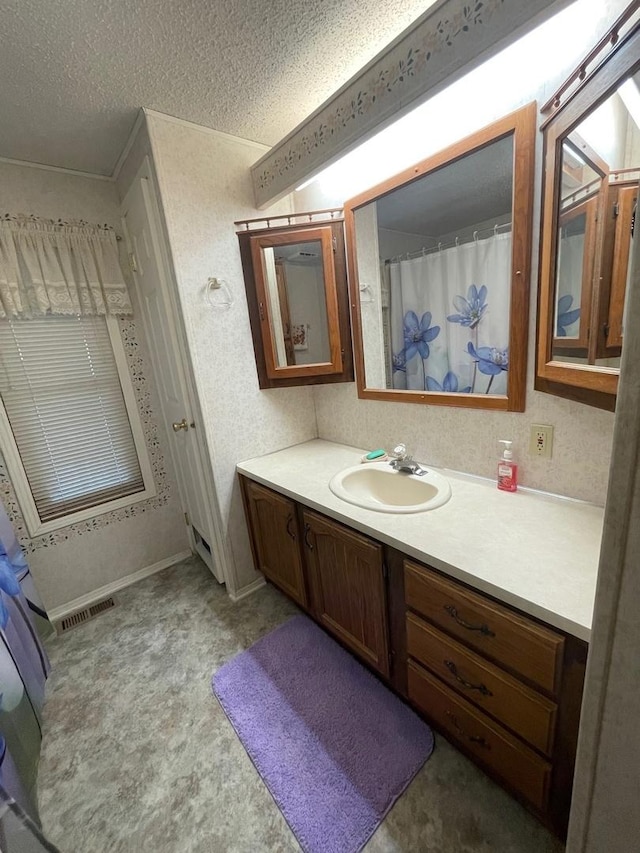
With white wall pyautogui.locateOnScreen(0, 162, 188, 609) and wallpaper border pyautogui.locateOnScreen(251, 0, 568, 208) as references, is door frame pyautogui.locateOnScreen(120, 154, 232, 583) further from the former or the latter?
wallpaper border pyautogui.locateOnScreen(251, 0, 568, 208)

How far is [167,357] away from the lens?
5.91ft

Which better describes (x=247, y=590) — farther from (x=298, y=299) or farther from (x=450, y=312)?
(x=450, y=312)

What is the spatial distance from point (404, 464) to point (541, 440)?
516mm

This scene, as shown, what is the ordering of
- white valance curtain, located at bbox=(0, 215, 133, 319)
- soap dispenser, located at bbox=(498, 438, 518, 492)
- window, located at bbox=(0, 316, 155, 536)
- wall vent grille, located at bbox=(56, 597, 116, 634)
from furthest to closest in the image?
1. wall vent grille, located at bbox=(56, 597, 116, 634)
2. window, located at bbox=(0, 316, 155, 536)
3. white valance curtain, located at bbox=(0, 215, 133, 319)
4. soap dispenser, located at bbox=(498, 438, 518, 492)

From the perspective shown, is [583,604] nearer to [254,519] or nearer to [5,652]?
[254,519]

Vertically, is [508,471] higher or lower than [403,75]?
lower

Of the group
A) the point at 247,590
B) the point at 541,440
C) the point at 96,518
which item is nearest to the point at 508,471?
the point at 541,440

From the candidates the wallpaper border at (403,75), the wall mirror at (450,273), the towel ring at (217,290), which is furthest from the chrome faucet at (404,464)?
the wallpaper border at (403,75)

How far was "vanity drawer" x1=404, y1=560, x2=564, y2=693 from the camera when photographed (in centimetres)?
75

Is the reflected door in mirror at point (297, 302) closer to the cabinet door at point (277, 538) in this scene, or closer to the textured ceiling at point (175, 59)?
the textured ceiling at point (175, 59)

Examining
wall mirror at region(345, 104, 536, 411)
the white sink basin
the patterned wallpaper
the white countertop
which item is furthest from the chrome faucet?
the patterned wallpaper

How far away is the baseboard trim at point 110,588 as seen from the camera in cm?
193

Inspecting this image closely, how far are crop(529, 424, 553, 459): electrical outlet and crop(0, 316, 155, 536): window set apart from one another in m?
2.11

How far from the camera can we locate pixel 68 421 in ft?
6.24
